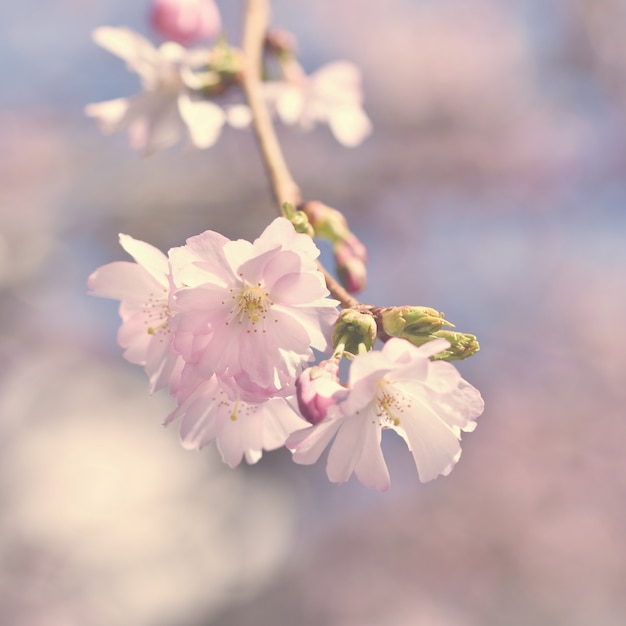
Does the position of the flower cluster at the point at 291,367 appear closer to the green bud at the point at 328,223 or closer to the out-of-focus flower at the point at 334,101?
the green bud at the point at 328,223

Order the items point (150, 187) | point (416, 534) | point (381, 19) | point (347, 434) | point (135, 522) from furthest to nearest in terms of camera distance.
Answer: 1. point (381, 19)
2. point (416, 534)
3. point (150, 187)
4. point (135, 522)
5. point (347, 434)

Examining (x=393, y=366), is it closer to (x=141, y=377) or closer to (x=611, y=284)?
(x=141, y=377)

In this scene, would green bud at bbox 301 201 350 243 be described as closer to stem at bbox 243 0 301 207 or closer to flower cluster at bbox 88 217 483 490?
stem at bbox 243 0 301 207

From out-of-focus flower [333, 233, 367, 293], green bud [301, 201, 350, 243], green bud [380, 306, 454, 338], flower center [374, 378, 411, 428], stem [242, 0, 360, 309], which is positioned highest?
stem [242, 0, 360, 309]

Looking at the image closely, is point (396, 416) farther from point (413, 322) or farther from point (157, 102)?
point (157, 102)

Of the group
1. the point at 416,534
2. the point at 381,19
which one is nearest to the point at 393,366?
the point at 416,534

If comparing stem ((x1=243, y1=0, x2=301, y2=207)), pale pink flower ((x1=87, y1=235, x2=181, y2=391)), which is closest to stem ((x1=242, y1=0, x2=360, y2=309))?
stem ((x1=243, y1=0, x2=301, y2=207))
